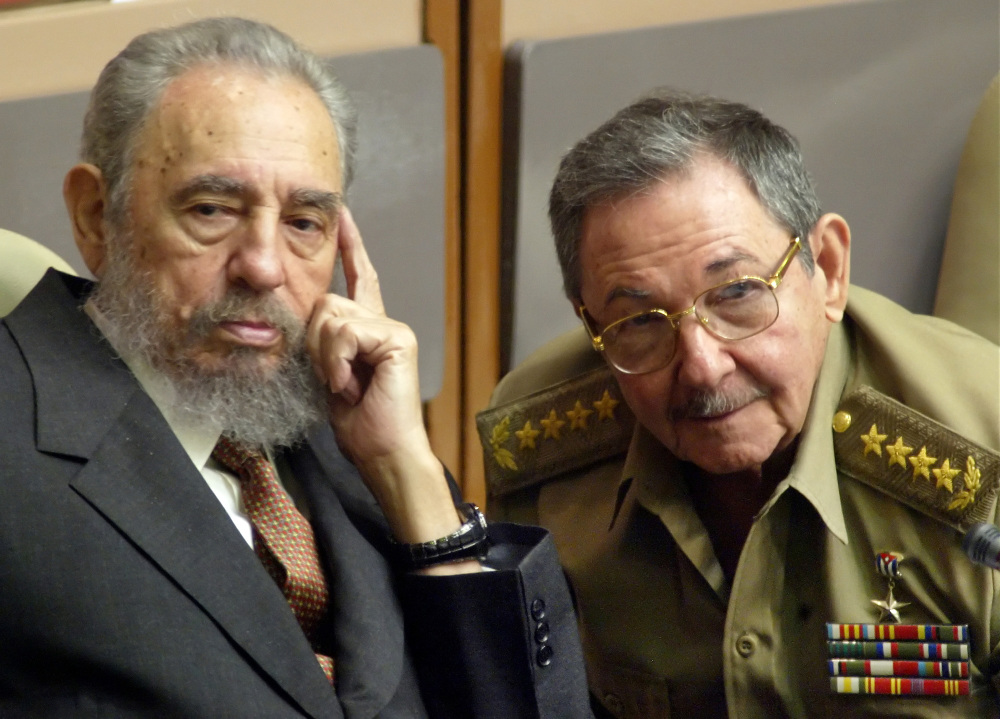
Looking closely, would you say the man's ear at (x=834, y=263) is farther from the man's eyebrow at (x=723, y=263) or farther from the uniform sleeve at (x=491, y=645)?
the uniform sleeve at (x=491, y=645)

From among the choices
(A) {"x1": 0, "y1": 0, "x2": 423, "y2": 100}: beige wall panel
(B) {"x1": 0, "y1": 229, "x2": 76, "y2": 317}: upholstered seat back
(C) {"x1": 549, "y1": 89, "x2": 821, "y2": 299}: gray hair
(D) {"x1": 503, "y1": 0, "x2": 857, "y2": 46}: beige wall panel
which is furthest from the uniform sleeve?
(D) {"x1": 503, "y1": 0, "x2": 857, "y2": 46}: beige wall panel

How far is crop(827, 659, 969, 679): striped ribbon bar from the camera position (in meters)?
1.61

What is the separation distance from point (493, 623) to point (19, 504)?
606 millimetres

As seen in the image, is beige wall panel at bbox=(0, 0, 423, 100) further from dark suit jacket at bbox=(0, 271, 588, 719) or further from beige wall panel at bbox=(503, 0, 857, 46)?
dark suit jacket at bbox=(0, 271, 588, 719)

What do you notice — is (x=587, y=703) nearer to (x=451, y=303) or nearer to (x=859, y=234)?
(x=451, y=303)

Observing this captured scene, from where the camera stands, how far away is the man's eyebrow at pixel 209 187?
4.83 feet

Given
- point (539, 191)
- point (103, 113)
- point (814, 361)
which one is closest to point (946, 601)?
point (814, 361)

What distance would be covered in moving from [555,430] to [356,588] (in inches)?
22.8

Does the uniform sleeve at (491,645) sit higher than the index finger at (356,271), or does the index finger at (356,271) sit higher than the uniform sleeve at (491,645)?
the index finger at (356,271)

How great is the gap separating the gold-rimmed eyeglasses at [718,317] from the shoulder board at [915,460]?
236 millimetres

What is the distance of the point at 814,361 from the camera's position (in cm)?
169

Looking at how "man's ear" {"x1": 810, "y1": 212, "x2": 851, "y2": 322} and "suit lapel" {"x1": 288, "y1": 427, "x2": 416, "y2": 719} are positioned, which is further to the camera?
"man's ear" {"x1": 810, "y1": 212, "x2": 851, "y2": 322}

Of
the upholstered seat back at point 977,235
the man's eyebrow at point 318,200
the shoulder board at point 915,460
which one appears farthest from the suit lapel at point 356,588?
the upholstered seat back at point 977,235

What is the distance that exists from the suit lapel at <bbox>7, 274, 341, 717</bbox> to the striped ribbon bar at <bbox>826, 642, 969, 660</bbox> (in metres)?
0.73
